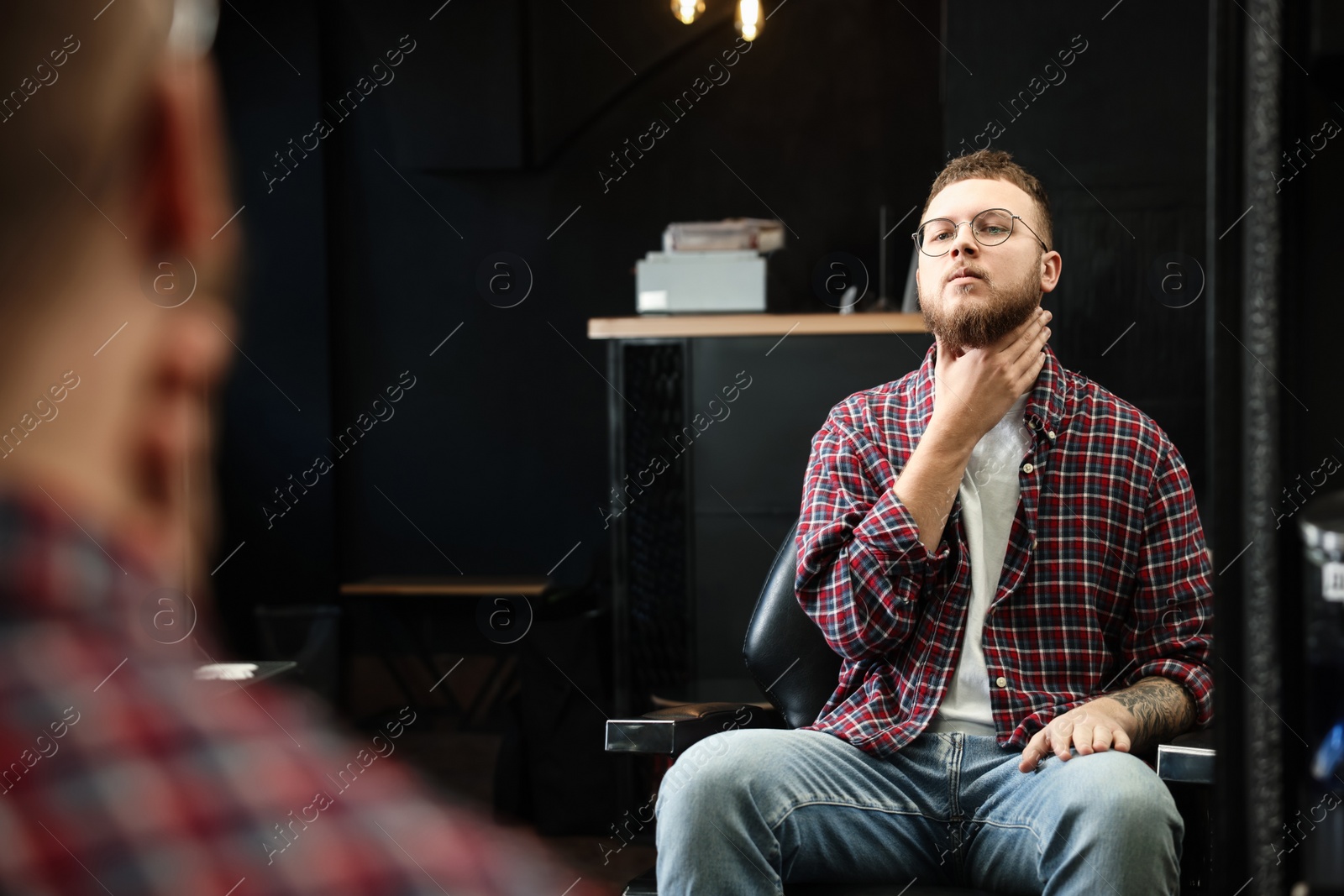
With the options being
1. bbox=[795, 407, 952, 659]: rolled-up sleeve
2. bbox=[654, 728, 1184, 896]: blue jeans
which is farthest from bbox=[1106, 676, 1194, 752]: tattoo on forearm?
bbox=[795, 407, 952, 659]: rolled-up sleeve

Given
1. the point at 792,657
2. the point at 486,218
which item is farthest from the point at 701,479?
the point at 486,218

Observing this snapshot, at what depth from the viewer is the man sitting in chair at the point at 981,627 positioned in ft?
5.10

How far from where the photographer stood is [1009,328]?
1.95m

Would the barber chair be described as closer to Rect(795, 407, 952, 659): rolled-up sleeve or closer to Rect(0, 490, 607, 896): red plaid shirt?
Rect(795, 407, 952, 659): rolled-up sleeve

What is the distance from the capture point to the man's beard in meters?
1.93

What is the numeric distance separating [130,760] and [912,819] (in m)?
1.57

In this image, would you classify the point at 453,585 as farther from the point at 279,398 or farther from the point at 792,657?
the point at 792,657

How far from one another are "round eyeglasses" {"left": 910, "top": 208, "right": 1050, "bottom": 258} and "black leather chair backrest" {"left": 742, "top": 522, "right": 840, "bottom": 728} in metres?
0.57

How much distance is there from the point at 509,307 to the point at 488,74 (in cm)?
89

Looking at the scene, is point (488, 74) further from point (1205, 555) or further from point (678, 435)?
point (1205, 555)

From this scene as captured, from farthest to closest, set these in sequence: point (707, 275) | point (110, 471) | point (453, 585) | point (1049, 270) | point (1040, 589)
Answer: point (453, 585)
point (707, 275)
point (1049, 270)
point (1040, 589)
point (110, 471)

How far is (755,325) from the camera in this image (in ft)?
9.73

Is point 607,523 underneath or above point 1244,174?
underneath

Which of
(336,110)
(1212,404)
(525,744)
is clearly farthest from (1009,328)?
(336,110)
